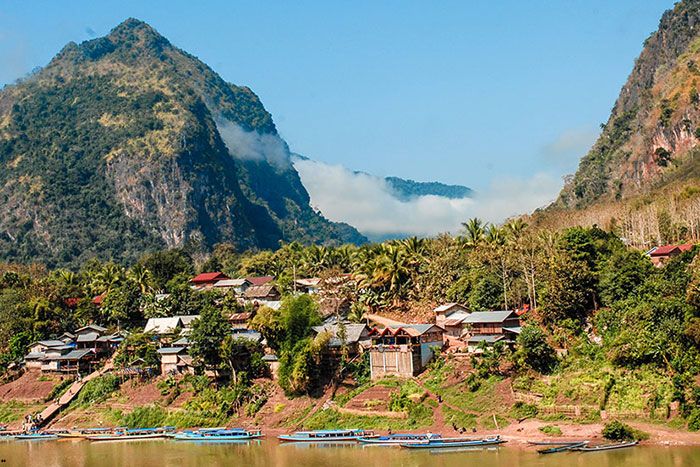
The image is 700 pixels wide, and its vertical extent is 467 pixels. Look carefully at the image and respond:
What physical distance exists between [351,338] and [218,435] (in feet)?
40.0

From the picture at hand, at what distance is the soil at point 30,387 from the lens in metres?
70.9

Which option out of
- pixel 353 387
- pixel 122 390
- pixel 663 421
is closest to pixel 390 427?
pixel 353 387

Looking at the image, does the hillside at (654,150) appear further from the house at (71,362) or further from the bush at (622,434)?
the house at (71,362)

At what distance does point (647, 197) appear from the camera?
326 feet

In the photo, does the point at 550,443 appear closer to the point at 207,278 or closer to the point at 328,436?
the point at 328,436

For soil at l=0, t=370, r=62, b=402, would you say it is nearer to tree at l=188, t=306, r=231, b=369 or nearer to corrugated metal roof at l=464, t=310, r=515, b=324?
tree at l=188, t=306, r=231, b=369

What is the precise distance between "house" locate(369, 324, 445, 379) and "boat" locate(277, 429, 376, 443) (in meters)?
7.08

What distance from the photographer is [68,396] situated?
69375mm

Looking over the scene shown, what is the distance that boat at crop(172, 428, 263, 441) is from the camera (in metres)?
56.4

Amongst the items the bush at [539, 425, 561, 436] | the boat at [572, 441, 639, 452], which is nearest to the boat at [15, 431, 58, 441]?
the bush at [539, 425, 561, 436]

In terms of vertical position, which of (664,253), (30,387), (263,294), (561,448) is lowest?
(561,448)

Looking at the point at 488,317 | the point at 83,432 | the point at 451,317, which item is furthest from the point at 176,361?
the point at 488,317

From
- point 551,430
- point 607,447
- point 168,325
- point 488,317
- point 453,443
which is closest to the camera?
point 607,447

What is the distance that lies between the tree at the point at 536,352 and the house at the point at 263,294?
39.5 m
